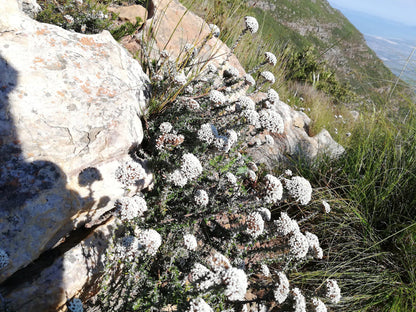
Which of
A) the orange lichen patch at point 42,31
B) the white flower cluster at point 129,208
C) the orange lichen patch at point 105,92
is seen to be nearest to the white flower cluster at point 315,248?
the white flower cluster at point 129,208

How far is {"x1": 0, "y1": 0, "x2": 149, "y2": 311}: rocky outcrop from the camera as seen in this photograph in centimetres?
200

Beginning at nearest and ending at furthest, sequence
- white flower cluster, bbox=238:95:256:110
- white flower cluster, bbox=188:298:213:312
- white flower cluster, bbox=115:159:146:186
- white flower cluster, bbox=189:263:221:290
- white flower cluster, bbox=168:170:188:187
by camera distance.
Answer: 1. white flower cluster, bbox=188:298:213:312
2. white flower cluster, bbox=189:263:221:290
3. white flower cluster, bbox=115:159:146:186
4. white flower cluster, bbox=168:170:188:187
5. white flower cluster, bbox=238:95:256:110

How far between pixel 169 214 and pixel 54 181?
4.28 ft

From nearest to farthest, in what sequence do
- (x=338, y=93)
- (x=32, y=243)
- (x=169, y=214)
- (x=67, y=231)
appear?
1. (x=32, y=243)
2. (x=67, y=231)
3. (x=169, y=214)
4. (x=338, y=93)

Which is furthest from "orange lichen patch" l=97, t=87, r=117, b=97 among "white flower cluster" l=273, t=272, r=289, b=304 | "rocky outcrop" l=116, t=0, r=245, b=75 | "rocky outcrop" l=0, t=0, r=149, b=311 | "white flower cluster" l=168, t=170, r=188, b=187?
"white flower cluster" l=273, t=272, r=289, b=304

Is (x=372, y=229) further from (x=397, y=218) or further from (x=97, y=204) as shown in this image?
(x=97, y=204)

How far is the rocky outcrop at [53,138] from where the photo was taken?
78.9 inches

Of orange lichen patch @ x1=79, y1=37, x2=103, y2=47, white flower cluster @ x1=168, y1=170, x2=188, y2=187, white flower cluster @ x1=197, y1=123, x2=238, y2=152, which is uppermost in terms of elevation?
orange lichen patch @ x1=79, y1=37, x2=103, y2=47

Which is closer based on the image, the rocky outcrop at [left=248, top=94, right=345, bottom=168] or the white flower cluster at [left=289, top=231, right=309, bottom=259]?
the white flower cluster at [left=289, top=231, right=309, bottom=259]

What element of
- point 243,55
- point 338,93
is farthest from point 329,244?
point 338,93

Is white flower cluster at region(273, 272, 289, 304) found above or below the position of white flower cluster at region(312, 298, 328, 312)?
above

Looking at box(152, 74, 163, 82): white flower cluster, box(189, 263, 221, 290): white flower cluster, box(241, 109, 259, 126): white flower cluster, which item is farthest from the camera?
box(152, 74, 163, 82): white flower cluster

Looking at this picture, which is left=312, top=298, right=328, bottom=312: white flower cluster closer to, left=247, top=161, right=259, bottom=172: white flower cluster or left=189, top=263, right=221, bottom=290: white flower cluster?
left=189, top=263, right=221, bottom=290: white flower cluster

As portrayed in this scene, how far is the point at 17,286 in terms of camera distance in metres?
2.02
